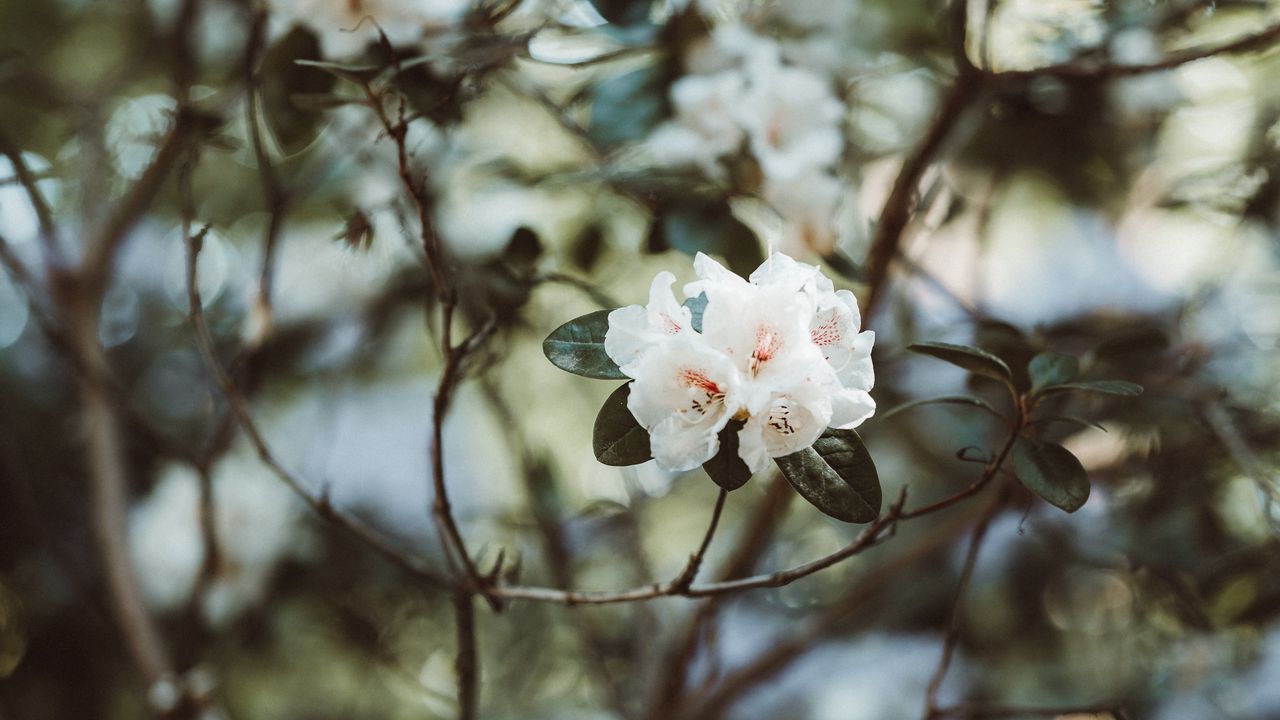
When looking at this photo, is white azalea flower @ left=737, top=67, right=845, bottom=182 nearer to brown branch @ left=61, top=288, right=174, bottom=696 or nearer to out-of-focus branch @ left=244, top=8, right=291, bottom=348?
out-of-focus branch @ left=244, top=8, right=291, bottom=348

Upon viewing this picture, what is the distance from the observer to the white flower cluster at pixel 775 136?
0.97 m

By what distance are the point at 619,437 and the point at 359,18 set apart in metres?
0.60

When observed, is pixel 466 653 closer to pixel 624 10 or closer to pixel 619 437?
pixel 619 437

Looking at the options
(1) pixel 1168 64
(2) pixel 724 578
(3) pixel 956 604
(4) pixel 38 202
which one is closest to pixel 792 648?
(2) pixel 724 578

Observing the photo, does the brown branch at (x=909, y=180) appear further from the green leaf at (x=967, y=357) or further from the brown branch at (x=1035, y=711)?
the brown branch at (x=1035, y=711)

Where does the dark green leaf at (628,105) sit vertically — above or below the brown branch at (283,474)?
above

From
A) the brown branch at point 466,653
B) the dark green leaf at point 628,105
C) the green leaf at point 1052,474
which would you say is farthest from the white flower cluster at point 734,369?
the dark green leaf at point 628,105

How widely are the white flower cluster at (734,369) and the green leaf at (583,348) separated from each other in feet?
0.06

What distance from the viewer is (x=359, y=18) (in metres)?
0.93

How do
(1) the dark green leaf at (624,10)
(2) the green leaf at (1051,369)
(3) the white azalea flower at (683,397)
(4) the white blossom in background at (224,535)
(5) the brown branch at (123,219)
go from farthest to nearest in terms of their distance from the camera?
(4) the white blossom in background at (224,535) → (5) the brown branch at (123,219) → (1) the dark green leaf at (624,10) → (2) the green leaf at (1051,369) → (3) the white azalea flower at (683,397)

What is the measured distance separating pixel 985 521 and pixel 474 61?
0.66m

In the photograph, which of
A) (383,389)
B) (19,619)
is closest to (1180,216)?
(383,389)

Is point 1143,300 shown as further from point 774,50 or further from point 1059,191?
point 774,50

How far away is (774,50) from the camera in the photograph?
103 centimetres
